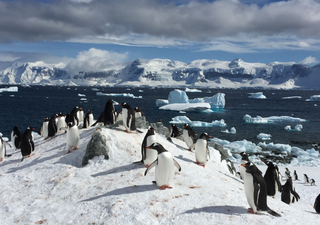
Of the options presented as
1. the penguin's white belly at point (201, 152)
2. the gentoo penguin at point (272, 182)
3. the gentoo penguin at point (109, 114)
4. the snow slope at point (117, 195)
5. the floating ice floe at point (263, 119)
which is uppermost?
the gentoo penguin at point (109, 114)

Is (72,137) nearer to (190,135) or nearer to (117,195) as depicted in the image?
(117,195)

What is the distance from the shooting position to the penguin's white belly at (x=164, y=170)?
21.0 feet

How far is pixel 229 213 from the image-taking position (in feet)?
18.0

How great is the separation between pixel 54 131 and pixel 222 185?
10.5 meters

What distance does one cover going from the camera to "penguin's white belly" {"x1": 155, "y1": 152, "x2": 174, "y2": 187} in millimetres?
6388

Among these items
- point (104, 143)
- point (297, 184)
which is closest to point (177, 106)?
point (297, 184)

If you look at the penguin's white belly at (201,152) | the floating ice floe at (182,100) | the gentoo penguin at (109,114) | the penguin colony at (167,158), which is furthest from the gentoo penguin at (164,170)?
the floating ice floe at (182,100)

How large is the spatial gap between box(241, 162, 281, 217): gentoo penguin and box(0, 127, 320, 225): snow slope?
15 cm

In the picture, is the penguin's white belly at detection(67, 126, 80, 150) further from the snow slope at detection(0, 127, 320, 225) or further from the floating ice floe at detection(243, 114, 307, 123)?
the floating ice floe at detection(243, 114, 307, 123)

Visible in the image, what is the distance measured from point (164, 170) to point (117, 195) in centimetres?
134

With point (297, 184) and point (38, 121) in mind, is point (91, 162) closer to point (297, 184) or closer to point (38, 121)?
point (297, 184)

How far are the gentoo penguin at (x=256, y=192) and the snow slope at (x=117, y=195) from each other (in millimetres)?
149

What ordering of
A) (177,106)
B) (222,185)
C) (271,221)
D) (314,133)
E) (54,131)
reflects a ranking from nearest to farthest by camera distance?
1. (271,221)
2. (222,185)
3. (54,131)
4. (314,133)
5. (177,106)

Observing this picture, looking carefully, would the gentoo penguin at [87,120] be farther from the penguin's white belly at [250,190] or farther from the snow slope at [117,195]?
the penguin's white belly at [250,190]
